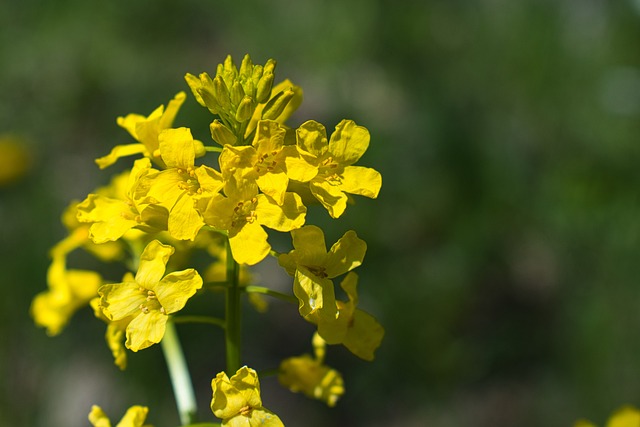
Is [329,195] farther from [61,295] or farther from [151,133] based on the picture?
[61,295]

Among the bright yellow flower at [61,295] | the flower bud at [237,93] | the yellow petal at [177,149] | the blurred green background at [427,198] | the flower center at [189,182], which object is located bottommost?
the blurred green background at [427,198]

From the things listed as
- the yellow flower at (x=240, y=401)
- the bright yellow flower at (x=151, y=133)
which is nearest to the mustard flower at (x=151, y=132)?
the bright yellow flower at (x=151, y=133)

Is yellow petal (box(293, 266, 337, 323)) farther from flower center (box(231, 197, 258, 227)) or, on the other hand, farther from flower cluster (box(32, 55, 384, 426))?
flower center (box(231, 197, 258, 227))

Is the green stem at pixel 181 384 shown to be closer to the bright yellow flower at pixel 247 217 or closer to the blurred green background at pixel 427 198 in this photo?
the bright yellow flower at pixel 247 217

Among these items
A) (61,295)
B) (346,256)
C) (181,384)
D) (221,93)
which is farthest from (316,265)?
(61,295)

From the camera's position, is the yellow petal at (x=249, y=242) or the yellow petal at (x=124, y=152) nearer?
the yellow petal at (x=249, y=242)

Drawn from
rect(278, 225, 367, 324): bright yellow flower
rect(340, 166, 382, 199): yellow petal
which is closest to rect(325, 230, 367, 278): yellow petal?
rect(278, 225, 367, 324): bright yellow flower
